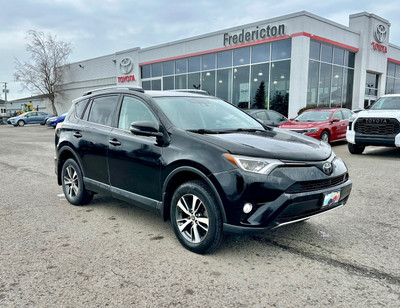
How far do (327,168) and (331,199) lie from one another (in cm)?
31

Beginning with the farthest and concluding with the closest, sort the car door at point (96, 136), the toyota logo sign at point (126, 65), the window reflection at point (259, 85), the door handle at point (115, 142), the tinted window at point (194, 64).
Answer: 1. the toyota logo sign at point (126, 65)
2. the tinted window at point (194, 64)
3. the window reflection at point (259, 85)
4. the car door at point (96, 136)
5. the door handle at point (115, 142)

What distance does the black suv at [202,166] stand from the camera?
2.89 metres

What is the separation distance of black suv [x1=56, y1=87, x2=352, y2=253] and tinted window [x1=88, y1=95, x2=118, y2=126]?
0.6 inches

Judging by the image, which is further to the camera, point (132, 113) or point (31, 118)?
point (31, 118)

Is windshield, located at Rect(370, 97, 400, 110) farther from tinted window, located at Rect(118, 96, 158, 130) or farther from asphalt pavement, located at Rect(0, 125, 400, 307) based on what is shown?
tinted window, located at Rect(118, 96, 158, 130)

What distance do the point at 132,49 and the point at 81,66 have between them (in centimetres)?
1229

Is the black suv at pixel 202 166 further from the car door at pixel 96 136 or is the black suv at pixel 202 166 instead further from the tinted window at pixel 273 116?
the tinted window at pixel 273 116

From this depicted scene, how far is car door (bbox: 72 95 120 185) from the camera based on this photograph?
4305mm

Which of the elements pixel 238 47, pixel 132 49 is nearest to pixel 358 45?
pixel 238 47

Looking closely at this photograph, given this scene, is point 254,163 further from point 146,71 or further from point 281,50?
point 146,71

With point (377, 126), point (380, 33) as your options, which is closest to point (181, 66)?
point (380, 33)

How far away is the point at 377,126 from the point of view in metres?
9.12

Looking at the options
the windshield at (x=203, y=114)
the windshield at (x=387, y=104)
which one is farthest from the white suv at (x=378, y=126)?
the windshield at (x=203, y=114)

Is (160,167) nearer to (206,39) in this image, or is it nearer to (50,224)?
(50,224)
